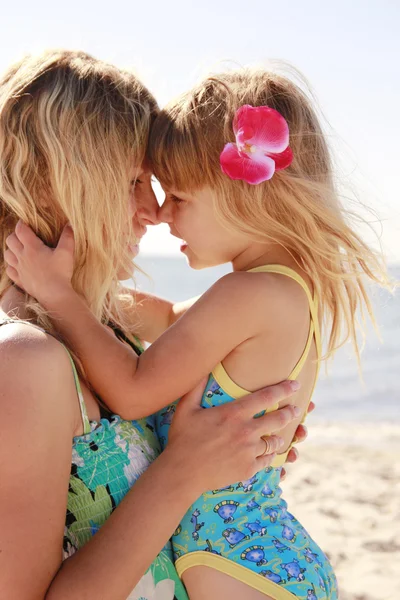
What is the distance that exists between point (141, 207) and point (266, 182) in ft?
1.47

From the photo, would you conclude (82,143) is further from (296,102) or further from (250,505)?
(250,505)

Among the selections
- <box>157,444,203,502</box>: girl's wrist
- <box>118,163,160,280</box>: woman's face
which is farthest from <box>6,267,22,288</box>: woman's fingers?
<box>157,444,203,502</box>: girl's wrist

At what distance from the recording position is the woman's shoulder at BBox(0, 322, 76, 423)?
5.68 ft

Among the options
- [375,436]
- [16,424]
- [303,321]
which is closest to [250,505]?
[303,321]

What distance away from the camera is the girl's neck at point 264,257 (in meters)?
2.55

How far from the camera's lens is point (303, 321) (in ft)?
7.94

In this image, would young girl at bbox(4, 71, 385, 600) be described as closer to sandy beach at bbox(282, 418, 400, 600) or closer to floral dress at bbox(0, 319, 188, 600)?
floral dress at bbox(0, 319, 188, 600)

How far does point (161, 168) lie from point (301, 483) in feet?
17.1

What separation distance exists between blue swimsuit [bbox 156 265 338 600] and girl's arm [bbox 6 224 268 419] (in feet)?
0.34

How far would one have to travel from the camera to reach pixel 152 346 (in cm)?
240

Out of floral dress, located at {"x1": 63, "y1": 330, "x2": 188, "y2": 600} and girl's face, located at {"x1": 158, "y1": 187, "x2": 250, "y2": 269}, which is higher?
girl's face, located at {"x1": 158, "y1": 187, "x2": 250, "y2": 269}

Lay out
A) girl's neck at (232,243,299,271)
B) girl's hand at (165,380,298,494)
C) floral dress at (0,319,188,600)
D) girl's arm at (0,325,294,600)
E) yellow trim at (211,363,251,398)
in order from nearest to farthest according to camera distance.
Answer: girl's arm at (0,325,294,600) → floral dress at (0,319,188,600) → girl's hand at (165,380,298,494) → yellow trim at (211,363,251,398) → girl's neck at (232,243,299,271)

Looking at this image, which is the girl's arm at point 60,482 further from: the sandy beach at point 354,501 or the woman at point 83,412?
the sandy beach at point 354,501

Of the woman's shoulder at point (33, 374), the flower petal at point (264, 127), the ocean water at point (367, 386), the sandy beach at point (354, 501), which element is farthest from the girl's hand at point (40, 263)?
the ocean water at point (367, 386)
